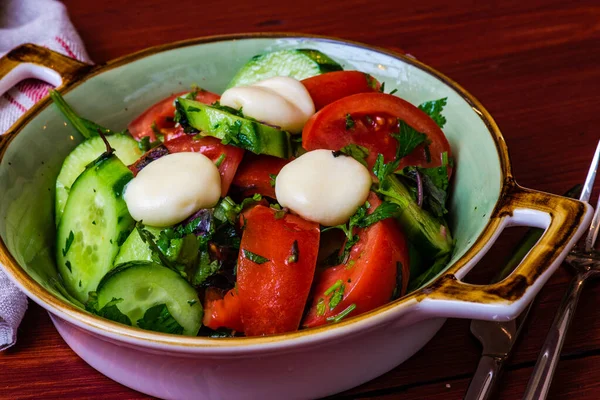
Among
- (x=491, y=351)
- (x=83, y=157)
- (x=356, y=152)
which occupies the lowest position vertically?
(x=491, y=351)

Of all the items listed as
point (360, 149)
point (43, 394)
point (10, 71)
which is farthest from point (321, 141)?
point (10, 71)

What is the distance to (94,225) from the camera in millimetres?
1069

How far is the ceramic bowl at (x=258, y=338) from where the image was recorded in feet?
2.54

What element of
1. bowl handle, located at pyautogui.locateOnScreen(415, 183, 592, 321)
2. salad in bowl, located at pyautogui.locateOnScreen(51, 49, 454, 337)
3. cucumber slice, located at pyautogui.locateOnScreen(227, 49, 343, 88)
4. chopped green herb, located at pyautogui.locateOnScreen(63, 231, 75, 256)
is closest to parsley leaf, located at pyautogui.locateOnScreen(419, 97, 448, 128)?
salad in bowl, located at pyautogui.locateOnScreen(51, 49, 454, 337)

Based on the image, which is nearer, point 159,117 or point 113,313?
point 113,313

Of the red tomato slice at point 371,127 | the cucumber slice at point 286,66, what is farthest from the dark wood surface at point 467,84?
the cucumber slice at point 286,66

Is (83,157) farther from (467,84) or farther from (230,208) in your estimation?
(467,84)

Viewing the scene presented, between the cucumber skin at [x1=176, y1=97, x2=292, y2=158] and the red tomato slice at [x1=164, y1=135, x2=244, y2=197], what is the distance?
19 millimetres

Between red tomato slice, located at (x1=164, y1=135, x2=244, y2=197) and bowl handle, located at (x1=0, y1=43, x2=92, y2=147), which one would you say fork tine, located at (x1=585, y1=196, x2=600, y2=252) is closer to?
red tomato slice, located at (x1=164, y1=135, x2=244, y2=197)

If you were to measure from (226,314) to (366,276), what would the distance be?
21 cm

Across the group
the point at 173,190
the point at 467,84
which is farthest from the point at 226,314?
the point at 467,84

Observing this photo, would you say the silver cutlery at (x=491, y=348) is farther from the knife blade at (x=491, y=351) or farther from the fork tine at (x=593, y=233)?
the fork tine at (x=593, y=233)

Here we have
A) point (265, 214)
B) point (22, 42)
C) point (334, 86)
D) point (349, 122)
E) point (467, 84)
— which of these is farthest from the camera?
point (22, 42)

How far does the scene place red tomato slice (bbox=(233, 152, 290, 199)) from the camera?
1086 millimetres
